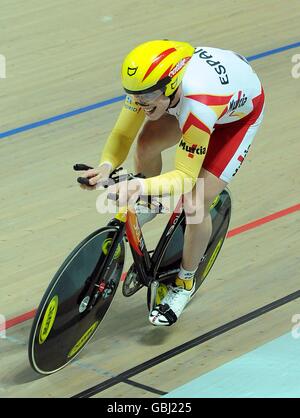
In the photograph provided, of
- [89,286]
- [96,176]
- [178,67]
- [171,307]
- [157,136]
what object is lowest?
[171,307]

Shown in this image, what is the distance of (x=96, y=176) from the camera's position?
3799 mm

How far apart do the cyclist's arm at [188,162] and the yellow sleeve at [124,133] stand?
0.32 meters

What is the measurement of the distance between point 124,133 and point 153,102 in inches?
13.5

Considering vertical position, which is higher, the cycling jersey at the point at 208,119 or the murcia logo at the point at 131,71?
the murcia logo at the point at 131,71

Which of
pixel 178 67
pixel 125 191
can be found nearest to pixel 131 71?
pixel 178 67

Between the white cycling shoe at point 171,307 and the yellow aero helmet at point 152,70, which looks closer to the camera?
the yellow aero helmet at point 152,70

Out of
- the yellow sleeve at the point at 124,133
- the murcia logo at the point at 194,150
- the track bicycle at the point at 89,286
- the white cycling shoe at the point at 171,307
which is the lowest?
the white cycling shoe at the point at 171,307

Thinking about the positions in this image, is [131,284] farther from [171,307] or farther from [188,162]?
[188,162]

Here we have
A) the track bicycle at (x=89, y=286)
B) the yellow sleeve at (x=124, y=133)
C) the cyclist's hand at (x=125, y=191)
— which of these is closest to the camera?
the cyclist's hand at (x=125, y=191)

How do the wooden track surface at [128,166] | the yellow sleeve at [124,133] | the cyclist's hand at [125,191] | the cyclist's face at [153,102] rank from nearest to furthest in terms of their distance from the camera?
1. the cyclist's hand at [125,191]
2. the cyclist's face at [153,102]
3. the yellow sleeve at [124,133]
4. the wooden track surface at [128,166]

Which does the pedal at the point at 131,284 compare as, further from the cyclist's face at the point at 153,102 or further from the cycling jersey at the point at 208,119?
the cyclist's face at the point at 153,102

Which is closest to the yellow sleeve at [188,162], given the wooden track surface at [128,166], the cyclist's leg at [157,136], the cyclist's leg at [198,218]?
the cyclist's leg at [198,218]

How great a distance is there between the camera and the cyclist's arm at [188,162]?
3.75m

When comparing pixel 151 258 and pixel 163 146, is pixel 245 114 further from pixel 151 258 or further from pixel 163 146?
pixel 151 258
